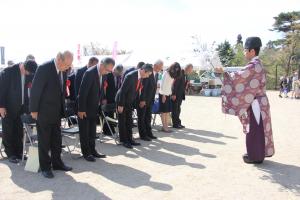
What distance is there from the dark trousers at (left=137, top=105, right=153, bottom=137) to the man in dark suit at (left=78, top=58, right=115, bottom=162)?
188cm

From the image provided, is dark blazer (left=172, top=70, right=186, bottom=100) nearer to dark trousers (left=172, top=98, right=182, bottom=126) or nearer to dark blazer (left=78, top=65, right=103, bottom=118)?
dark trousers (left=172, top=98, right=182, bottom=126)

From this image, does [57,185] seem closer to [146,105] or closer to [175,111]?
[146,105]

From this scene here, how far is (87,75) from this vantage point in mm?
6281

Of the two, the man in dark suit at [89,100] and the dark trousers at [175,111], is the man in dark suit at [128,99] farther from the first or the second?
the dark trousers at [175,111]

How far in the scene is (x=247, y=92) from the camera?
6242 millimetres

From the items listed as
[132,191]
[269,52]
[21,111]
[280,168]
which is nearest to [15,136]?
[21,111]

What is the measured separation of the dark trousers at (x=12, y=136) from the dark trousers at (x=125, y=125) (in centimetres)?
195

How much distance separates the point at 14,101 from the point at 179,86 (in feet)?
16.4

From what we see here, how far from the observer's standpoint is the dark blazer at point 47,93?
527cm

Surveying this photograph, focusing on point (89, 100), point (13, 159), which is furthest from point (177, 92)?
point (13, 159)

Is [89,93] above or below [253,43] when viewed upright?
below

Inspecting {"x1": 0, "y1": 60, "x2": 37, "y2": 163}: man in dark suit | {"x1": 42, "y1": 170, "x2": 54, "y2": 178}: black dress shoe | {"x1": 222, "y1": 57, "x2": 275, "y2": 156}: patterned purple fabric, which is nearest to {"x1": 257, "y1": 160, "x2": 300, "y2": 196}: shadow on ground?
{"x1": 222, "y1": 57, "x2": 275, "y2": 156}: patterned purple fabric

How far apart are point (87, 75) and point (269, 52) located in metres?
41.0

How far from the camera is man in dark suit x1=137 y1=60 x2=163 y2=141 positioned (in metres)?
8.20
